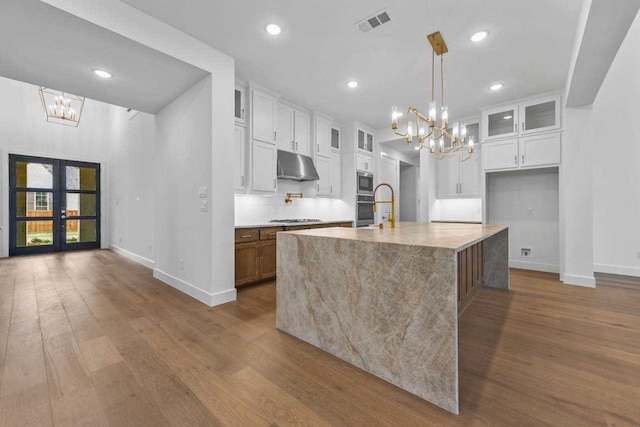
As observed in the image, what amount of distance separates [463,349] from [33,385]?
292cm

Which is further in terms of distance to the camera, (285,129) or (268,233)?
(285,129)

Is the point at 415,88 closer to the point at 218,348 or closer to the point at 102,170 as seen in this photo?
the point at 218,348

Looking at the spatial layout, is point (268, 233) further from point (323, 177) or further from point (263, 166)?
point (323, 177)

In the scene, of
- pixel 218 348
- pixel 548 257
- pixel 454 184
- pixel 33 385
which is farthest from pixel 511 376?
pixel 454 184

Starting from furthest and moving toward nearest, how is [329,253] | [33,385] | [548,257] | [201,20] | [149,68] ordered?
1. [548,257]
2. [149,68]
3. [201,20]
4. [329,253]
5. [33,385]

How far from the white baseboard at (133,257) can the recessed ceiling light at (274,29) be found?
4204 mm

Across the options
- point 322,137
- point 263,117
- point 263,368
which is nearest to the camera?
point 263,368

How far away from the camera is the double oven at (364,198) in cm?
575

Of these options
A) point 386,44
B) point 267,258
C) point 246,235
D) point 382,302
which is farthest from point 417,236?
point 267,258

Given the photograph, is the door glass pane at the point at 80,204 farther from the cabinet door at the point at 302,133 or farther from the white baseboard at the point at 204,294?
the cabinet door at the point at 302,133

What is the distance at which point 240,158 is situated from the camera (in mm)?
3938

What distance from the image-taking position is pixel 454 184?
556 cm

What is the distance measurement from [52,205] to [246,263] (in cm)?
632

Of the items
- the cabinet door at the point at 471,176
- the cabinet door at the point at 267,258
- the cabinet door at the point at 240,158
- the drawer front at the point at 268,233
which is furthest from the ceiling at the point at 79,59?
the cabinet door at the point at 471,176
